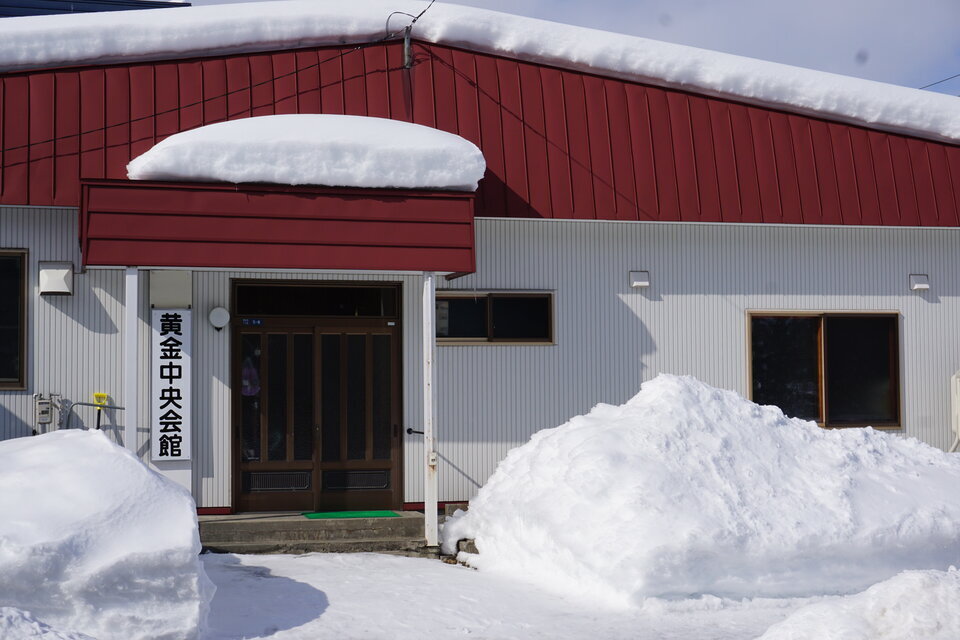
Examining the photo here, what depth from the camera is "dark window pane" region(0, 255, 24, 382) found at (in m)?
11.1

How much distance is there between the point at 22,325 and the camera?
36.4ft

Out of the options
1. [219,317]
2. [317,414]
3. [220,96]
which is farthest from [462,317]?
[220,96]

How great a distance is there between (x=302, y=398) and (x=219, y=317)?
4.07 ft

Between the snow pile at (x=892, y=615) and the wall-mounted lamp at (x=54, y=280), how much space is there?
7.68 metres

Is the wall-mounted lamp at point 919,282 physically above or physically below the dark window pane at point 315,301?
above

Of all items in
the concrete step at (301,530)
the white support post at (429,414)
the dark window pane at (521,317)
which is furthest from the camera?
the dark window pane at (521,317)

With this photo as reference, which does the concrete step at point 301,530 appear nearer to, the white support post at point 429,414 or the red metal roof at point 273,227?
the white support post at point 429,414

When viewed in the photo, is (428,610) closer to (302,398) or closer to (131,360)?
(131,360)

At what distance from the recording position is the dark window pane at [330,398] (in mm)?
11883

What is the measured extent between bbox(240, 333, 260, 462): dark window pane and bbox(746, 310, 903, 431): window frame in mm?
5631

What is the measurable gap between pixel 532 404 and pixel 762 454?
9.56ft

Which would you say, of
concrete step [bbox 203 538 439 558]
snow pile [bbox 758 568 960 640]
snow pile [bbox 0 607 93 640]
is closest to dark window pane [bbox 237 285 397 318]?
concrete step [bbox 203 538 439 558]

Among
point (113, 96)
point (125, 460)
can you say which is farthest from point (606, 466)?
point (113, 96)

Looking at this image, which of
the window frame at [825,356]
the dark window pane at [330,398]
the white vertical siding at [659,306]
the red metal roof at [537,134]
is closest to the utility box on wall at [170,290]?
the red metal roof at [537,134]
